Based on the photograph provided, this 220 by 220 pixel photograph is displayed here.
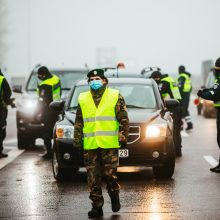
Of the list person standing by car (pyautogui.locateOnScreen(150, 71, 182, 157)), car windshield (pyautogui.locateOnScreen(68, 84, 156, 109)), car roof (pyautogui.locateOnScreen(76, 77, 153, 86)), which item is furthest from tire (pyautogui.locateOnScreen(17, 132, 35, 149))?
car windshield (pyautogui.locateOnScreen(68, 84, 156, 109))

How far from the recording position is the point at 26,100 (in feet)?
66.3

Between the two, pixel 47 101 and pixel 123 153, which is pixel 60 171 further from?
pixel 47 101

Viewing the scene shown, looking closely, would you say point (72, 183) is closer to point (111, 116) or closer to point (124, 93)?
point (124, 93)

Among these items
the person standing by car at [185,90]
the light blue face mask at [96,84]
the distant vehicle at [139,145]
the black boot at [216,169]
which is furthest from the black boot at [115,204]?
the person standing by car at [185,90]

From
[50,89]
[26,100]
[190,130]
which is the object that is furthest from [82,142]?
[190,130]

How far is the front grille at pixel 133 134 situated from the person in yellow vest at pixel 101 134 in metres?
2.90

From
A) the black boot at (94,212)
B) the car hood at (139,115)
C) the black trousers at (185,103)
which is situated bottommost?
the black trousers at (185,103)

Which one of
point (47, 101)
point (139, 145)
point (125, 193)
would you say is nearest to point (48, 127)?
point (47, 101)

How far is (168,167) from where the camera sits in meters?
14.1

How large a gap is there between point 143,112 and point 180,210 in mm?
3640

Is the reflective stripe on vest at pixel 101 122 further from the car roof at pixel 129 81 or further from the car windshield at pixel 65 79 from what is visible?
the car windshield at pixel 65 79

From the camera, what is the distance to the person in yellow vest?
10.7 meters

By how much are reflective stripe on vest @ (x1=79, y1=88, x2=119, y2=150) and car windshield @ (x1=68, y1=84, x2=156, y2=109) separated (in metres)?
4.07

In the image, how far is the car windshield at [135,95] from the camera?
49.4 feet
